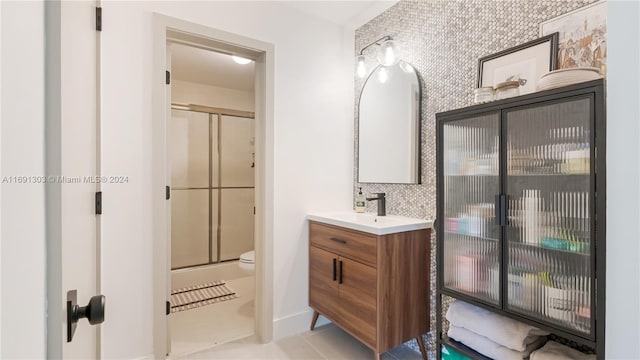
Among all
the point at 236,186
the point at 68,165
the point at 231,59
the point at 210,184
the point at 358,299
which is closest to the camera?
the point at 68,165

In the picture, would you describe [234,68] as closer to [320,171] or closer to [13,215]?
[320,171]

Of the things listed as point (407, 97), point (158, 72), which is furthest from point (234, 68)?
point (407, 97)

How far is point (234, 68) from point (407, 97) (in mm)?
2091

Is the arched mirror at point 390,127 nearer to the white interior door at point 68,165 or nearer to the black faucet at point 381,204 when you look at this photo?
the black faucet at point 381,204

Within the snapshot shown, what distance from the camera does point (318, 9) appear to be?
2473 mm

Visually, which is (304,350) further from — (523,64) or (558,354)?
(523,64)

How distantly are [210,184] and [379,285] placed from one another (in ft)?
9.28

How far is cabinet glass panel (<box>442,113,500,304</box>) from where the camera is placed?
148cm

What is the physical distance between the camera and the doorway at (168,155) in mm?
1931

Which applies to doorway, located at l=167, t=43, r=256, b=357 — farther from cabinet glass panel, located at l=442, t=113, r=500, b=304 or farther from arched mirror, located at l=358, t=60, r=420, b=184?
cabinet glass panel, located at l=442, t=113, r=500, b=304

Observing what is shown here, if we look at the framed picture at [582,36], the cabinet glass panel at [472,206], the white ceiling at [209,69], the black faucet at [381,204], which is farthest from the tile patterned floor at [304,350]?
the white ceiling at [209,69]

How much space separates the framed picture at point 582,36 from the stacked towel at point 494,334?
1.18 metres

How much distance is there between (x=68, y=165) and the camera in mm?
592

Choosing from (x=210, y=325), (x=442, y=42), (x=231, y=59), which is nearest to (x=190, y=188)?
(x=231, y=59)
